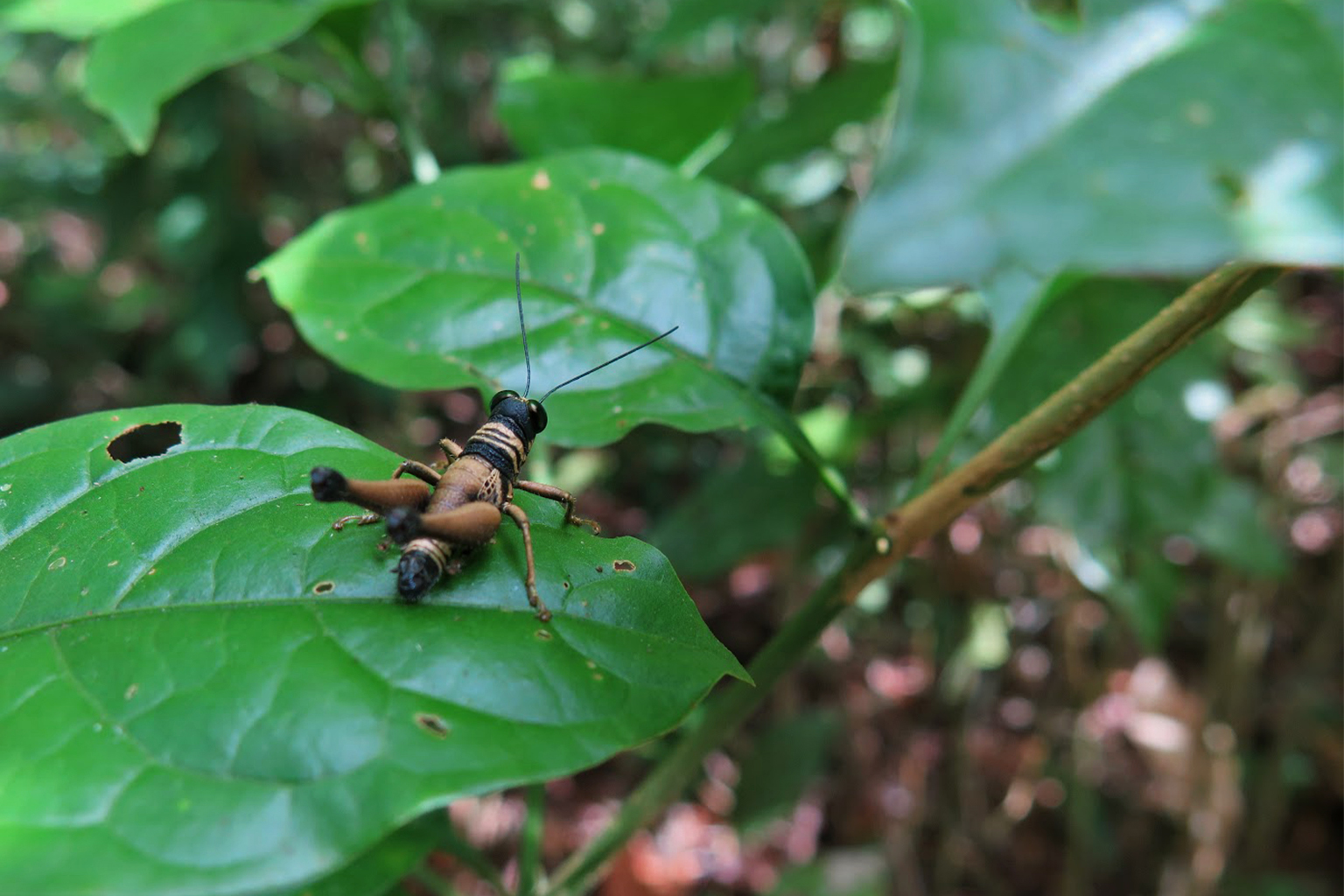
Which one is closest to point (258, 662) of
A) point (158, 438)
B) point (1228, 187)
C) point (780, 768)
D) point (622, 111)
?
point (158, 438)

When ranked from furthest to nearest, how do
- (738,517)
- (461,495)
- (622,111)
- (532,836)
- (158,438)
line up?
1. (738,517)
2. (622,111)
3. (532,836)
4. (461,495)
5. (158,438)

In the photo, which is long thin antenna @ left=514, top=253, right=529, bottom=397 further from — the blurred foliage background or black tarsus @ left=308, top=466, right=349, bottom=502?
black tarsus @ left=308, top=466, right=349, bottom=502

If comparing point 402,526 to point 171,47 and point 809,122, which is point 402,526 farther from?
point 809,122

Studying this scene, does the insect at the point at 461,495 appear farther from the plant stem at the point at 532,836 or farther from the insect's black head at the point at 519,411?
the plant stem at the point at 532,836

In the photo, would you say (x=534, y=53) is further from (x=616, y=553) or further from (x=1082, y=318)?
(x=616, y=553)

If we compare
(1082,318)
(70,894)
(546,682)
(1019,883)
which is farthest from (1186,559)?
(70,894)

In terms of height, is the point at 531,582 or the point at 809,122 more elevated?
the point at 531,582

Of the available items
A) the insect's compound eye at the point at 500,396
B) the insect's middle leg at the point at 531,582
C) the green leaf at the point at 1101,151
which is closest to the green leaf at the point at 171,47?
the insect's compound eye at the point at 500,396

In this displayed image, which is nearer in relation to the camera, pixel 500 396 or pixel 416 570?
pixel 416 570
